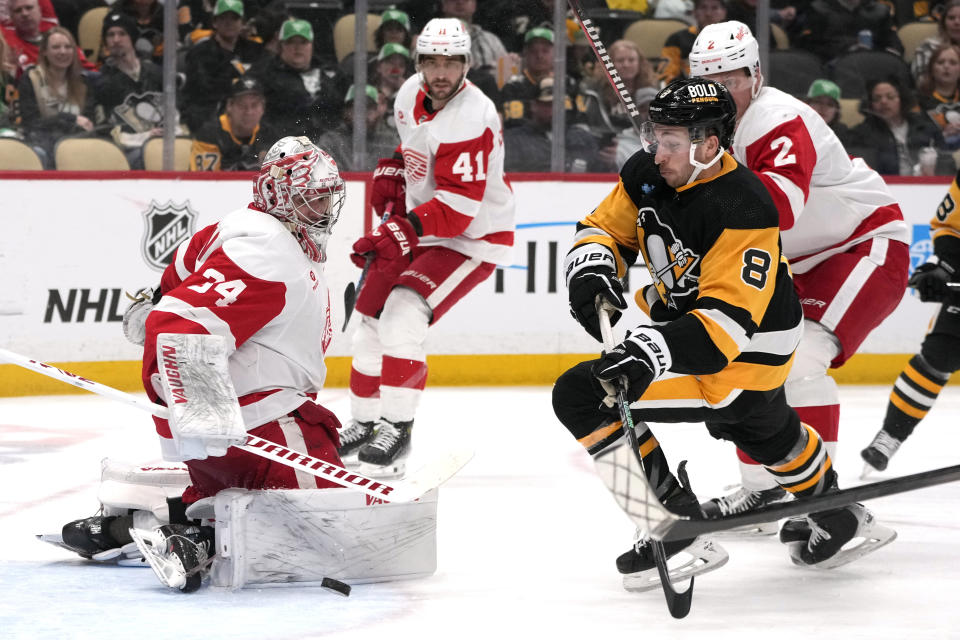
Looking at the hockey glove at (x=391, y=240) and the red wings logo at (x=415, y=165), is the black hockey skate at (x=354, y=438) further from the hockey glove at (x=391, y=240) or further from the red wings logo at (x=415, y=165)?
the red wings logo at (x=415, y=165)

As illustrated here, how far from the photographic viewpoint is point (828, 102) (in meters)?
6.44

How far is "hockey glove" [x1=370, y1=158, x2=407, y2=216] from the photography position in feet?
15.3

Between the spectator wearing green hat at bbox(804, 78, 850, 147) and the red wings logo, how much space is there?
263 cm

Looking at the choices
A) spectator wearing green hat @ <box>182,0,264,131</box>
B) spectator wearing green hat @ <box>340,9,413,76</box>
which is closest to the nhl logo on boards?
spectator wearing green hat @ <box>182,0,264,131</box>

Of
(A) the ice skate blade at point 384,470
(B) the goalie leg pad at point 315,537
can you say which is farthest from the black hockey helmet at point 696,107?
(A) the ice skate blade at point 384,470

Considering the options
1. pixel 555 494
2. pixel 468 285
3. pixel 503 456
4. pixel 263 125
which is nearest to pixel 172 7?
pixel 263 125

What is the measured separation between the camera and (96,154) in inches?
222

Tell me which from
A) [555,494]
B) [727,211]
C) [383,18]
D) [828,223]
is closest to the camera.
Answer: [727,211]

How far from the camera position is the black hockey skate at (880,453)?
167 inches

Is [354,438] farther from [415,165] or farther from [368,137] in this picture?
[368,137]

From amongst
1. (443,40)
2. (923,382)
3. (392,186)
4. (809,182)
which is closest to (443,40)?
(443,40)

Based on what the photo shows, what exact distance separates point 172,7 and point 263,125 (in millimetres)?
617

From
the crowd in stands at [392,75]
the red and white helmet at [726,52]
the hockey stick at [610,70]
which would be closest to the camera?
the red and white helmet at [726,52]

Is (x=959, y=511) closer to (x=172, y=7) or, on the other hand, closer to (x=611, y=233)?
(x=611, y=233)
